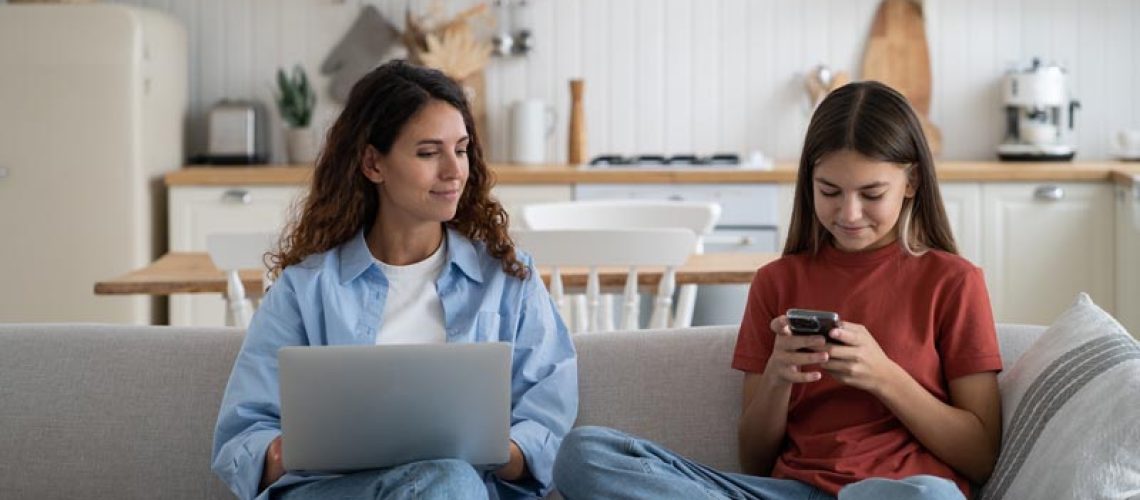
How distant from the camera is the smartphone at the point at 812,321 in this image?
83.0 inches

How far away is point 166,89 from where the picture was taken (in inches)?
215

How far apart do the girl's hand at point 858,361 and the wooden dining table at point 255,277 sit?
4.11 feet

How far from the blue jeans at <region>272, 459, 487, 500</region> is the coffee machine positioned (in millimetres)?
3641

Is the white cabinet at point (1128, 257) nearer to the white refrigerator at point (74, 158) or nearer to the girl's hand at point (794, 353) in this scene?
the girl's hand at point (794, 353)

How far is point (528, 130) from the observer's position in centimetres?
570

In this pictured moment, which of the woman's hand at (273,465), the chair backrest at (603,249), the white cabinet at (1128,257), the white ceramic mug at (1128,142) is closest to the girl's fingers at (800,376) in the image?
the woman's hand at (273,465)

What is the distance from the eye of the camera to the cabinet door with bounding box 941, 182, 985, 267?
5145mm

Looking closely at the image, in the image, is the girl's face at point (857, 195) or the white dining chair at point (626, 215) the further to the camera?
the white dining chair at point (626, 215)

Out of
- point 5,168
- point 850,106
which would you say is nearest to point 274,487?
point 850,106

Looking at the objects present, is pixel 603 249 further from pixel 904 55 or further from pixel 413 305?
pixel 904 55

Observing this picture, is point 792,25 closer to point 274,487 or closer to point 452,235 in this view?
point 452,235

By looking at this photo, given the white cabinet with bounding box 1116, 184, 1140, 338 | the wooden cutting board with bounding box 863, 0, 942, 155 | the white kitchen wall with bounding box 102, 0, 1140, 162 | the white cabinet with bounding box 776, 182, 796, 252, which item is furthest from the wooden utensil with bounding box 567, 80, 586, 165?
the white cabinet with bounding box 1116, 184, 1140, 338

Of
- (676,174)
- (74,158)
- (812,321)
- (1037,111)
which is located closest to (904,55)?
(1037,111)

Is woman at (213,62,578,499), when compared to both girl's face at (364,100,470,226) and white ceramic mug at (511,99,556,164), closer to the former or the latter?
girl's face at (364,100,470,226)
